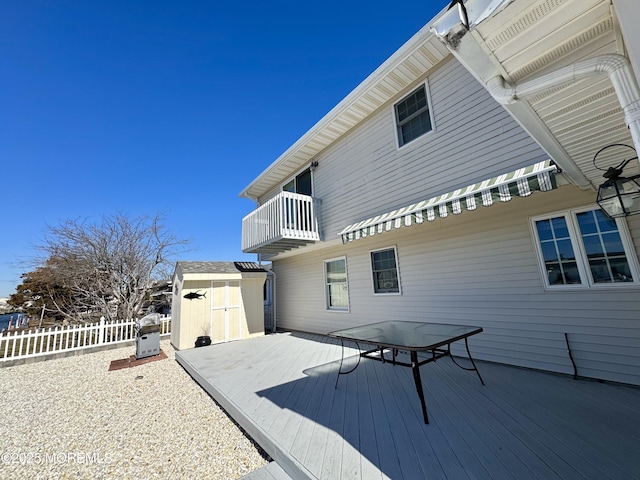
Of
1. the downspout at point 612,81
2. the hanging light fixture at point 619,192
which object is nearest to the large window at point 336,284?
the hanging light fixture at point 619,192

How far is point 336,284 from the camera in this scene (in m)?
8.66

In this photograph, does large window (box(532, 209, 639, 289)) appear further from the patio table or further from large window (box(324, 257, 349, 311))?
large window (box(324, 257, 349, 311))

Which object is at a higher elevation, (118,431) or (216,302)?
(216,302)

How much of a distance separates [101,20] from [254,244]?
7385 mm

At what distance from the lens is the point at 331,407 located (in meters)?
3.48

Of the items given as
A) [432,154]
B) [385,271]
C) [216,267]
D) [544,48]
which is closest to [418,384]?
[544,48]

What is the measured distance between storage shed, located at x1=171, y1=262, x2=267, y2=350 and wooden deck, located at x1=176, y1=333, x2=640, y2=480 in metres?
4.29

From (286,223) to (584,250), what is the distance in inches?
256

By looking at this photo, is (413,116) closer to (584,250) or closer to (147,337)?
(584,250)

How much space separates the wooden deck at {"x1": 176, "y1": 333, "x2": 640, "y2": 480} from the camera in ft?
7.13

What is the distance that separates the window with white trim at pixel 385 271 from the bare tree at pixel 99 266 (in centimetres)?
1129

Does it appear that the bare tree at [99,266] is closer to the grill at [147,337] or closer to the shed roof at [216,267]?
the shed roof at [216,267]

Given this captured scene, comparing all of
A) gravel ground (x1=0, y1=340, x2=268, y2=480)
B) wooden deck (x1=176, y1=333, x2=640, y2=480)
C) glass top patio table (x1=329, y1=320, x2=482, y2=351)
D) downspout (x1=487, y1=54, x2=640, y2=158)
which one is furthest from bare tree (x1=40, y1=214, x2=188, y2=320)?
downspout (x1=487, y1=54, x2=640, y2=158)

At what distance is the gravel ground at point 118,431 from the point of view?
2746mm
